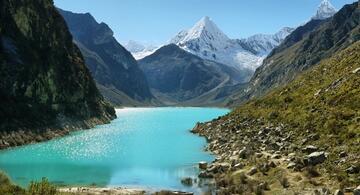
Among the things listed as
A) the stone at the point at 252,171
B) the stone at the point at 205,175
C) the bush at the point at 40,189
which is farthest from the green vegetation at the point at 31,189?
the stone at the point at 205,175

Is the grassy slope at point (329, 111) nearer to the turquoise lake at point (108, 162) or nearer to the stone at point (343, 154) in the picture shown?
the stone at point (343, 154)

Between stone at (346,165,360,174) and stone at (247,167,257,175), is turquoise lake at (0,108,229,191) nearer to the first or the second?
stone at (247,167,257,175)

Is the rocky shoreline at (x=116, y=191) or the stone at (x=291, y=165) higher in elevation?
the stone at (x=291, y=165)

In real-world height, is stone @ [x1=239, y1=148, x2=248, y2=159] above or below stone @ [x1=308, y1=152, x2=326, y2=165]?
above

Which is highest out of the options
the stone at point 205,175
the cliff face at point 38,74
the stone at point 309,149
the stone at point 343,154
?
the cliff face at point 38,74

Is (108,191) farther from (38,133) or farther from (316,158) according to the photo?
(38,133)

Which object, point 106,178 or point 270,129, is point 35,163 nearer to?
point 106,178

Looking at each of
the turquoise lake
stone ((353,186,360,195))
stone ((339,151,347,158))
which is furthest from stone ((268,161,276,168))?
stone ((353,186,360,195))
